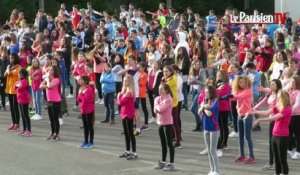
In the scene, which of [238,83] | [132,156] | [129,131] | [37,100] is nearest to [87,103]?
[129,131]

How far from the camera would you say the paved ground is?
12.3 meters

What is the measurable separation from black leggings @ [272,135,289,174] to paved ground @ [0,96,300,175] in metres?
0.80

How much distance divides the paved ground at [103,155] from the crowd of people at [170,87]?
0.28 meters

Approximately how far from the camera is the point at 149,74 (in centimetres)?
1606

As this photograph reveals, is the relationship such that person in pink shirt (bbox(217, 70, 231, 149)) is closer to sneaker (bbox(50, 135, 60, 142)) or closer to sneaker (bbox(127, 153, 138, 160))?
sneaker (bbox(127, 153, 138, 160))

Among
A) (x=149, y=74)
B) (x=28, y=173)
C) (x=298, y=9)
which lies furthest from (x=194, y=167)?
(x=298, y=9)

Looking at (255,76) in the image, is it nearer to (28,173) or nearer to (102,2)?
(28,173)

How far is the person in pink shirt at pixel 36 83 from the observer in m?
16.8

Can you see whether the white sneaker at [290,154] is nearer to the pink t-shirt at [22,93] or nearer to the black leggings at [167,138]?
the black leggings at [167,138]

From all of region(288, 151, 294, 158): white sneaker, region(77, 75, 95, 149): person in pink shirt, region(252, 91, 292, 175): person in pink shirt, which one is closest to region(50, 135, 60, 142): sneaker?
region(77, 75, 95, 149): person in pink shirt

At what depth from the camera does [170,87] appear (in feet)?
45.0

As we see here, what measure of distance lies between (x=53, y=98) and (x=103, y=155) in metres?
2.22

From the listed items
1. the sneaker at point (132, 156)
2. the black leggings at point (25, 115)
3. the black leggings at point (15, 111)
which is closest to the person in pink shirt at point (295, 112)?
the sneaker at point (132, 156)

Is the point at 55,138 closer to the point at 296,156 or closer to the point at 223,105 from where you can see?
the point at 223,105
